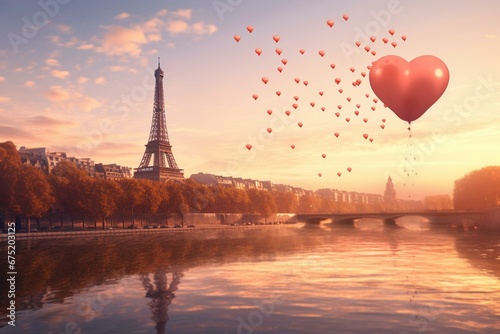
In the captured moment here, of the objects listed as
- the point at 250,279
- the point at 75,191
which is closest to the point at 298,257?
the point at 250,279

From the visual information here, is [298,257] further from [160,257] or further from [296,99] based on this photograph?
[296,99]

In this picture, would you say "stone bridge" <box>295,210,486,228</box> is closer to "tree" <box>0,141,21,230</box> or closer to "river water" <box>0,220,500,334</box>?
"river water" <box>0,220,500,334</box>

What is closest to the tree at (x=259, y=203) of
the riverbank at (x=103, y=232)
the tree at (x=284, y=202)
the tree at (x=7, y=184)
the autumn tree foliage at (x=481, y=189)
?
the tree at (x=284, y=202)

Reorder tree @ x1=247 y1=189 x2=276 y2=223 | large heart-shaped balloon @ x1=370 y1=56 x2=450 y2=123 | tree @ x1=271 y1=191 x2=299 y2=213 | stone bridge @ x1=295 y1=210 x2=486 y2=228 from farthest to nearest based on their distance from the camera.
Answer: tree @ x1=271 y1=191 x2=299 y2=213
tree @ x1=247 y1=189 x2=276 y2=223
stone bridge @ x1=295 y1=210 x2=486 y2=228
large heart-shaped balloon @ x1=370 y1=56 x2=450 y2=123

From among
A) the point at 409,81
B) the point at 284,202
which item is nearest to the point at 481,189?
the point at 284,202

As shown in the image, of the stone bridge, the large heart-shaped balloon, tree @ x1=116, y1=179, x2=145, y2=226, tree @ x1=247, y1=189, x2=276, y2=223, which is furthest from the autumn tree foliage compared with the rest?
the large heart-shaped balloon
